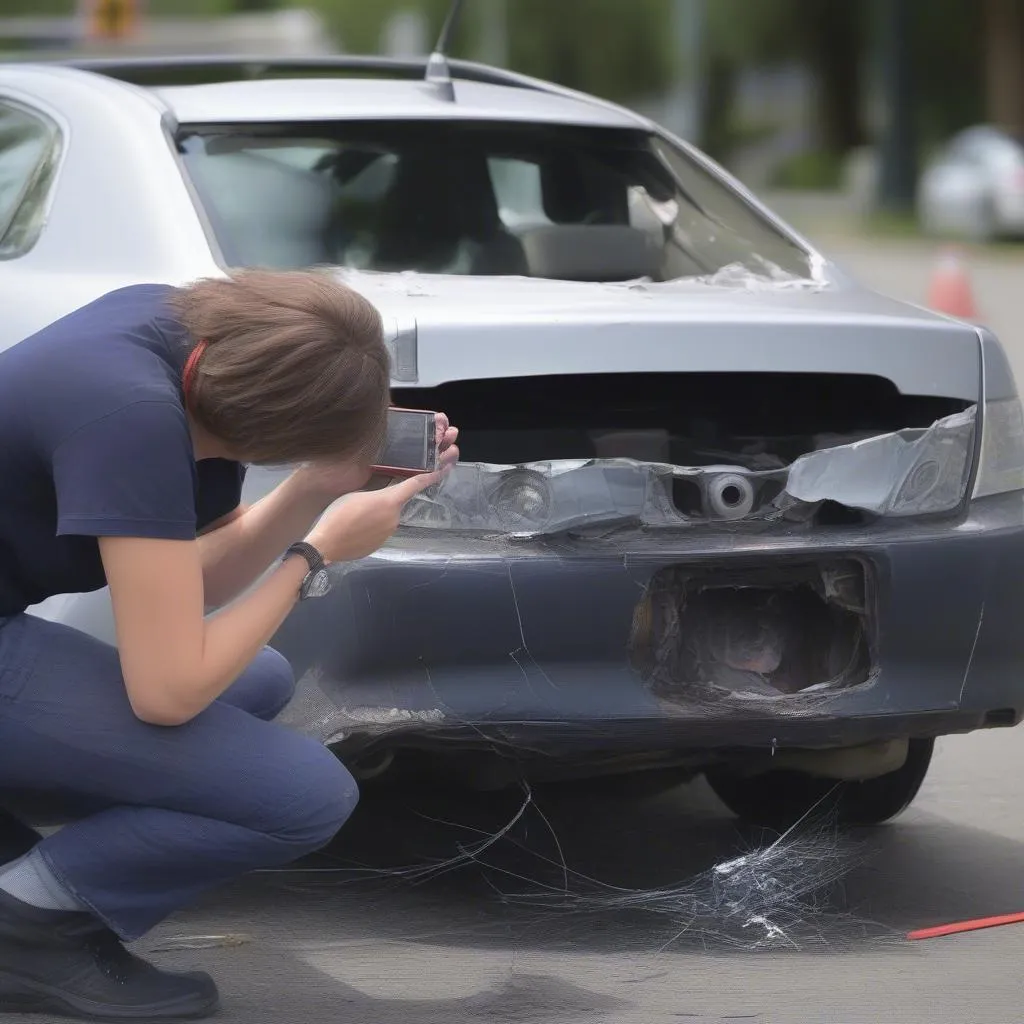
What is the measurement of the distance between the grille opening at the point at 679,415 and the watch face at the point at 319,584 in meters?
0.43

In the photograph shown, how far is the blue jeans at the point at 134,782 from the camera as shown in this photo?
3096mm

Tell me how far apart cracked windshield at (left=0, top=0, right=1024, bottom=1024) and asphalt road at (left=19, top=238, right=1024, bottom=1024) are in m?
0.01

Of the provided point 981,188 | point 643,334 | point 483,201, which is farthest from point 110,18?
point 643,334

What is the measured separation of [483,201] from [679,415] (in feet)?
3.62

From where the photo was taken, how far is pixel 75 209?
411cm

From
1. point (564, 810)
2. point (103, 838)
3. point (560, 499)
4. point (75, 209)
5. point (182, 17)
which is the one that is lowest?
point (182, 17)

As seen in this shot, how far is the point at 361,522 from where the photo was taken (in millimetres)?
3184

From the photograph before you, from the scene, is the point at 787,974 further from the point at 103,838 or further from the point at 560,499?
the point at 103,838

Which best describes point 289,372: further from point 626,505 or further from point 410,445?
point 626,505

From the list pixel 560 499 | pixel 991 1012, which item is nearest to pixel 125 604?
pixel 560 499

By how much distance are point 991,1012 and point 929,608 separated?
0.68m

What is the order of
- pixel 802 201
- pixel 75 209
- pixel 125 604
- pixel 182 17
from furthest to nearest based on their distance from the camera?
pixel 182 17, pixel 802 201, pixel 75 209, pixel 125 604

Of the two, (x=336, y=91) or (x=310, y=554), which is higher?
(x=336, y=91)

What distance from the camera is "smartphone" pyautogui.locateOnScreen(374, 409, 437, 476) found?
3.21 m
